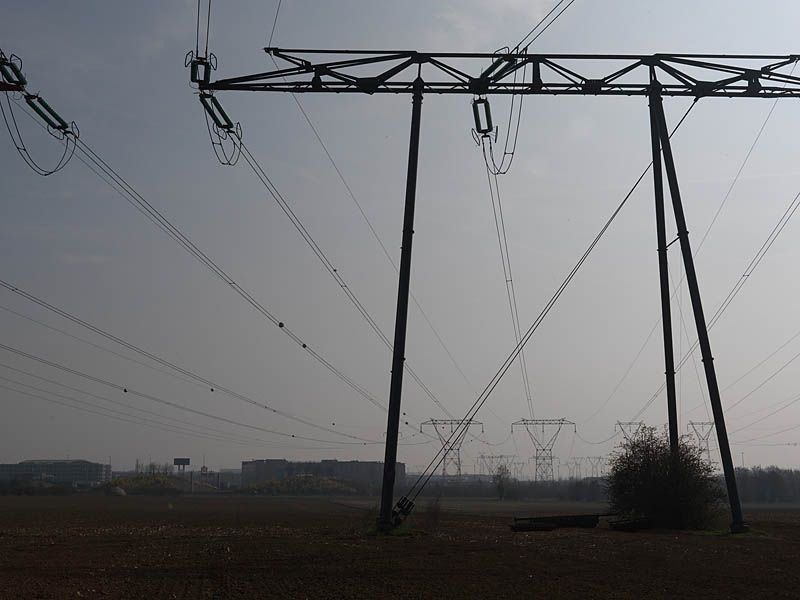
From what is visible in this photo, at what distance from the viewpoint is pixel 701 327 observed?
33750 millimetres

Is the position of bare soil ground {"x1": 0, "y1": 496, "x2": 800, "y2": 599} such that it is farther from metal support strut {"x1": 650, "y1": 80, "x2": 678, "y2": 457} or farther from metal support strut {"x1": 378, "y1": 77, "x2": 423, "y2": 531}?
metal support strut {"x1": 650, "y1": 80, "x2": 678, "y2": 457}

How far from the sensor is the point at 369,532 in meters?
31.5

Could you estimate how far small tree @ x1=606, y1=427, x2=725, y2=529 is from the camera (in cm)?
3709

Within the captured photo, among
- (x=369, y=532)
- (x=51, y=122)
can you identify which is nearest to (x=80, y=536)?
(x=369, y=532)

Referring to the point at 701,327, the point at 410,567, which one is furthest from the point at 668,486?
the point at 410,567

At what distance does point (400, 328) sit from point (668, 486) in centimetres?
1451

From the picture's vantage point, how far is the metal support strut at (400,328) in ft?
99.1

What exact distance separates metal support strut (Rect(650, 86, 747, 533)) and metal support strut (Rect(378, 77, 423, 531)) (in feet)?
30.3

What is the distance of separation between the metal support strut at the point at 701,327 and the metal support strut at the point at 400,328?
30.3 feet

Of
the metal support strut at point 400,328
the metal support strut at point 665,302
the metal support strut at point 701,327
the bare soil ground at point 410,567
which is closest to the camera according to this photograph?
the bare soil ground at point 410,567

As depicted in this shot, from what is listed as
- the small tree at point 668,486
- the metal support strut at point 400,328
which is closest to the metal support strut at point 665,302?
the small tree at point 668,486

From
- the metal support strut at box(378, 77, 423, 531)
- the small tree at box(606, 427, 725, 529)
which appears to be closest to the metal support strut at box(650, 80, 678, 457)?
the small tree at box(606, 427, 725, 529)

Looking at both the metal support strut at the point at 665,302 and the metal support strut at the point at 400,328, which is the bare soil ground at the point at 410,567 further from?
the metal support strut at the point at 665,302

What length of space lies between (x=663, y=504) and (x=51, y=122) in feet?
92.3
